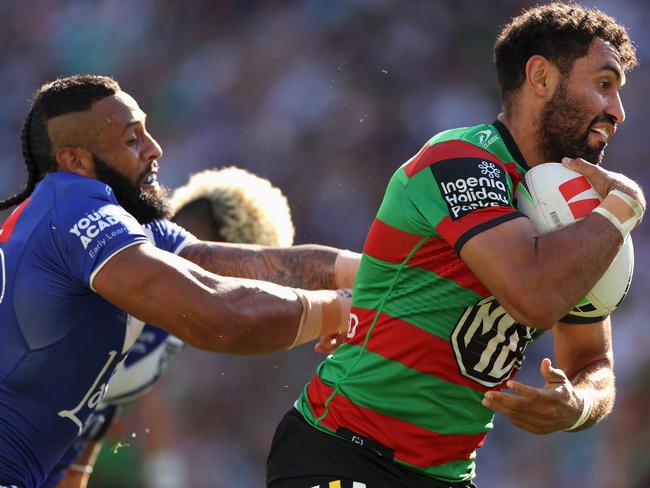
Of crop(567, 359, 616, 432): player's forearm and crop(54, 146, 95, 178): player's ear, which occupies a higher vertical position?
crop(54, 146, 95, 178): player's ear

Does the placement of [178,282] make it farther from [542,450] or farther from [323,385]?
[542,450]

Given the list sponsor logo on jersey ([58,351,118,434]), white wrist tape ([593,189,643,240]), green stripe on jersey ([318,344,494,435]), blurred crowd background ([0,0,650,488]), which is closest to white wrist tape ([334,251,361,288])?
sponsor logo on jersey ([58,351,118,434])

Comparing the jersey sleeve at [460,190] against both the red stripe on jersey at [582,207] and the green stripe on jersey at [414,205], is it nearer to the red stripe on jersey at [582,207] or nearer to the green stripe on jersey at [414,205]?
the green stripe on jersey at [414,205]

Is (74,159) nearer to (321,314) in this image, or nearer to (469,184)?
(321,314)

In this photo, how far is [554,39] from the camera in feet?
11.7

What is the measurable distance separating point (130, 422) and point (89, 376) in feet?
18.6

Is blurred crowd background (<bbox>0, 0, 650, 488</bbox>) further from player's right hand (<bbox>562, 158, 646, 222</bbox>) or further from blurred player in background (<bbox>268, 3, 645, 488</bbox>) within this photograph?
player's right hand (<bbox>562, 158, 646, 222</bbox>)

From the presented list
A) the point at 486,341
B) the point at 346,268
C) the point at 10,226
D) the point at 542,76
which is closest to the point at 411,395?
the point at 486,341

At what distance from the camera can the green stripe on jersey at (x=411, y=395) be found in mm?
3326

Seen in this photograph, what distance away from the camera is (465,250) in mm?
3107

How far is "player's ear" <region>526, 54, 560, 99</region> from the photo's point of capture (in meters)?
3.54

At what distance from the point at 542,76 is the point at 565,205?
0.52m

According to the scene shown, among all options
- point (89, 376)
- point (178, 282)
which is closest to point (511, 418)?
point (178, 282)

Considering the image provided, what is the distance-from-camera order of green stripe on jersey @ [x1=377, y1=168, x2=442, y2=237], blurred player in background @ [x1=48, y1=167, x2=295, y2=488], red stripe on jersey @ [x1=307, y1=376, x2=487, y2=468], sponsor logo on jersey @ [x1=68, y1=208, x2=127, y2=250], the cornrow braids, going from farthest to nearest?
1. blurred player in background @ [x1=48, y1=167, x2=295, y2=488]
2. the cornrow braids
3. sponsor logo on jersey @ [x1=68, y1=208, x2=127, y2=250]
4. red stripe on jersey @ [x1=307, y1=376, x2=487, y2=468]
5. green stripe on jersey @ [x1=377, y1=168, x2=442, y2=237]
